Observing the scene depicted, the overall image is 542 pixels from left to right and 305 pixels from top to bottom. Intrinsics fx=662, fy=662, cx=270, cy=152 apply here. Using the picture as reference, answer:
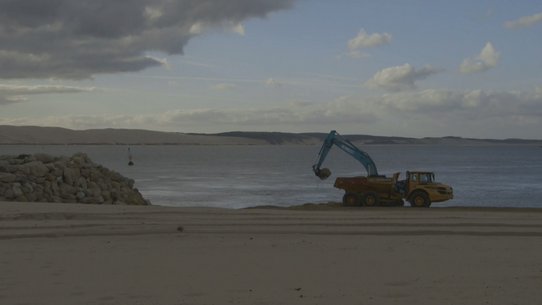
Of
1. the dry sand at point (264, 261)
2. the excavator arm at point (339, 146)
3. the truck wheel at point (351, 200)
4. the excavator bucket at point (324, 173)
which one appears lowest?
the truck wheel at point (351, 200)

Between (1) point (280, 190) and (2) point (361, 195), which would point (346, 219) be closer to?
(2) point (361, 195)


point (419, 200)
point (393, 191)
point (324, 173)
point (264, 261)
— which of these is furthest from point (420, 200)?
point (264, 261)

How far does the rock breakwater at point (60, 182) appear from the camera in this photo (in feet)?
81.4

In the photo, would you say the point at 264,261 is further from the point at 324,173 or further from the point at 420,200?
the point at 324,173

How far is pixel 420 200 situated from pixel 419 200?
0.04 m

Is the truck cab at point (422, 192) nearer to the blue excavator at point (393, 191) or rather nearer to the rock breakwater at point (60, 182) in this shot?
Result: the blue excavator at point (393, 191)

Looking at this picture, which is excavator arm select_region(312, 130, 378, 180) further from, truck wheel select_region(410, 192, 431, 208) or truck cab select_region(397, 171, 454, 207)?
truck wheel select_region(410, 192, 431, 208)

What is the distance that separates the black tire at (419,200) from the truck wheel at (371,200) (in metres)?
1.33

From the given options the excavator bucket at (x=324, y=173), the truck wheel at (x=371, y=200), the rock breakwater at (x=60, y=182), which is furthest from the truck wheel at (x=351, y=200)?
the rock breakwater at (x=60, y=182)

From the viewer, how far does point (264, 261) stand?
34.4ft

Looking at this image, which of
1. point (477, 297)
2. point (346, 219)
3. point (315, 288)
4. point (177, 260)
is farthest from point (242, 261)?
point (346, 219)

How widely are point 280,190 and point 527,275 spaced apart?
34.1m

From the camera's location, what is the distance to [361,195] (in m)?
25.7

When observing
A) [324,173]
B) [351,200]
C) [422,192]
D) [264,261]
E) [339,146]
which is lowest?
[351,200]
